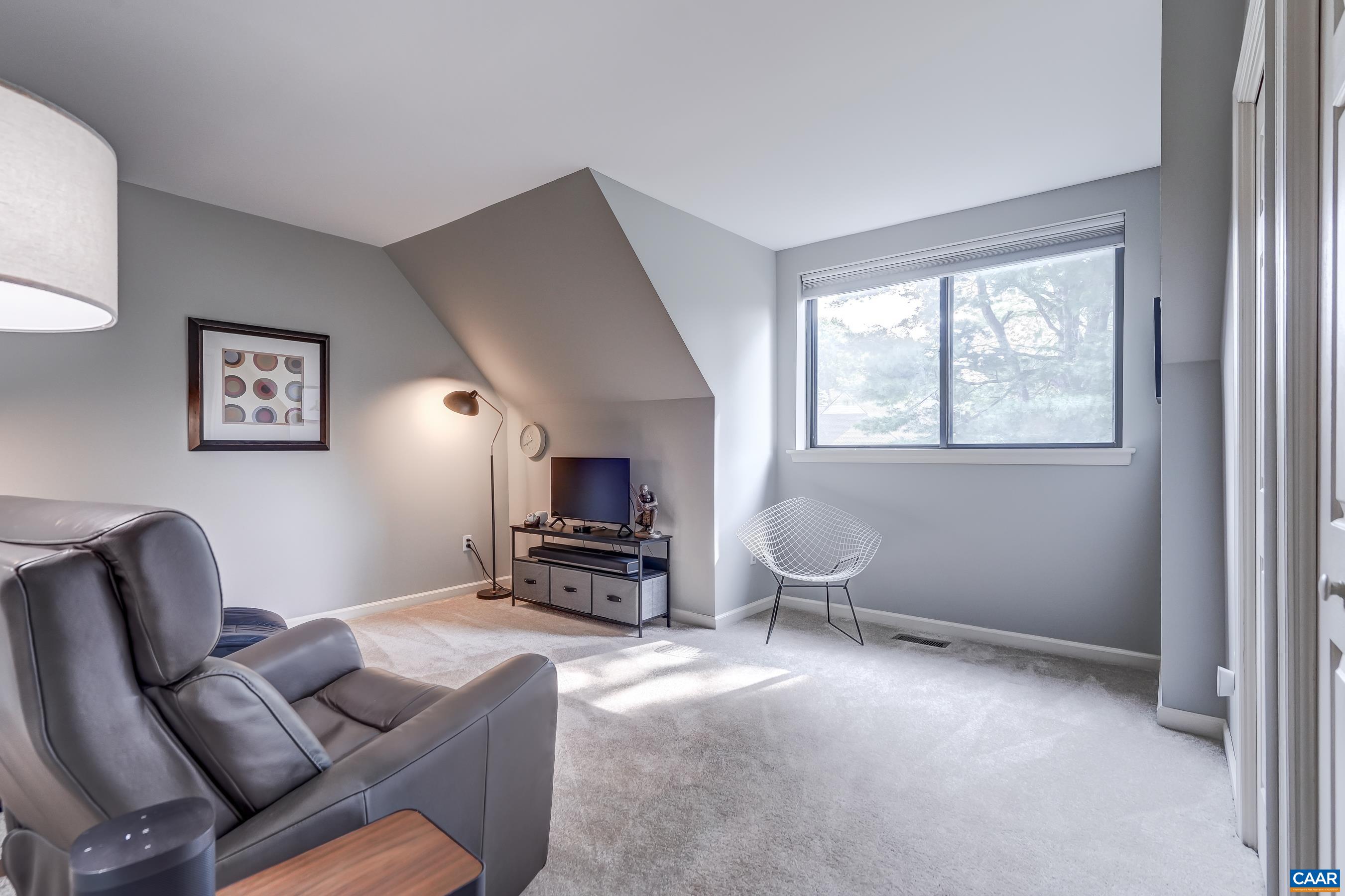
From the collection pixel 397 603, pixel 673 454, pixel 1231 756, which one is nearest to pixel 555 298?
pixel 673 454

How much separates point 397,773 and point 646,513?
318cm

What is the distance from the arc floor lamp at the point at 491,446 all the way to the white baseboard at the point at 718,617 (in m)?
1.24

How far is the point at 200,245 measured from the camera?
3.76 meters

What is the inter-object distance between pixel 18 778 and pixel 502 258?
11.3ft

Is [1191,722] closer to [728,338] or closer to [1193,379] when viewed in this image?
[1193,379]

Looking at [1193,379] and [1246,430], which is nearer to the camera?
[1246,430]

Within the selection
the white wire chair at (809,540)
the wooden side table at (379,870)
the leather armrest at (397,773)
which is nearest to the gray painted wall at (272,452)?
the white wire chair at (809,540)

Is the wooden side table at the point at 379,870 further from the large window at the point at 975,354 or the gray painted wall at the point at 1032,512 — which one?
the large window at the point at 975,354

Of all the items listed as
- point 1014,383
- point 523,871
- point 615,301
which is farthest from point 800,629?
point 523,871

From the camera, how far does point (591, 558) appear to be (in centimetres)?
450

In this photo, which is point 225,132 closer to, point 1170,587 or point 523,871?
point 523,871

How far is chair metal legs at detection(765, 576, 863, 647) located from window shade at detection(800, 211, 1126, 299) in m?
1.89

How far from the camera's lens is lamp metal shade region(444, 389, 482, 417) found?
471 cm

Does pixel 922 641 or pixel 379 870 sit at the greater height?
pixel 379 870
